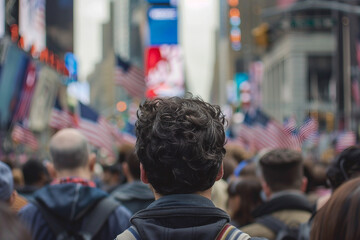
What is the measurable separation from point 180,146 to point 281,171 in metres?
2.72

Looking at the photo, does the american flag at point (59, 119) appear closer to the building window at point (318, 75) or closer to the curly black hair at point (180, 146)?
the curly black hair at point (180, 146)

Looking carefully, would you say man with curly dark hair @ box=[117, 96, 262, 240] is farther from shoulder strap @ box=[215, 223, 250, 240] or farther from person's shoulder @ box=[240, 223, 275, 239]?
person's shoulder @ box=[240, 223, 275, 239]

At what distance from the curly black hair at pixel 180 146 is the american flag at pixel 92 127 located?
10374 mm

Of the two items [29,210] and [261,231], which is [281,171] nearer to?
[261,231]

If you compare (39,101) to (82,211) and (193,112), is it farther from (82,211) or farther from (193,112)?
(193,112)

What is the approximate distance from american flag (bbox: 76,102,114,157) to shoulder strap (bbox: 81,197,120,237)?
859 cm

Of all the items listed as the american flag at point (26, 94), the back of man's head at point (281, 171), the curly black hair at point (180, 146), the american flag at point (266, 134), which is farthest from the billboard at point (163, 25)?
the curly black hair at point (180, 146)

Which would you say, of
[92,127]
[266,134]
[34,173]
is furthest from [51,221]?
[266,134]

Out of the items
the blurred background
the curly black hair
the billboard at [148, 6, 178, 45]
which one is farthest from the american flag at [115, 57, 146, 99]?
the billboard at [148, 6, 178, 45]

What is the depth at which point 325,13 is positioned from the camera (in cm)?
7388

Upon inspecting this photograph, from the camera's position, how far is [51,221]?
4.58 m

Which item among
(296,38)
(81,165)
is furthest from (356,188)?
(296,38)

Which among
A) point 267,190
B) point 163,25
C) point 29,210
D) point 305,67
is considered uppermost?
point 163,25

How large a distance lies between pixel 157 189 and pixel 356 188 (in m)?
0.83
